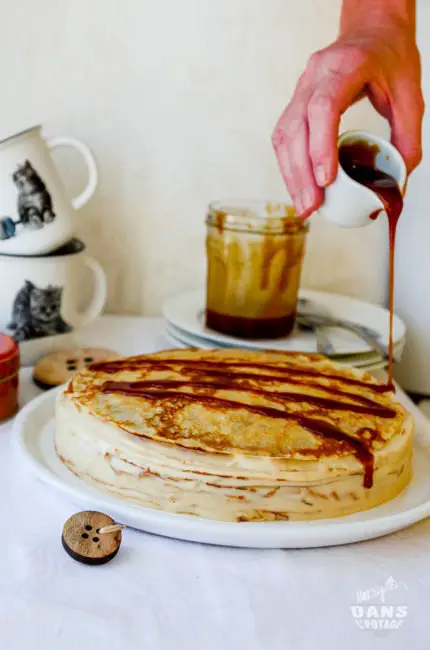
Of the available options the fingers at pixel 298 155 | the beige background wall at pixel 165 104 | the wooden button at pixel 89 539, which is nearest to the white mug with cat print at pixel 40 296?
the beige background wall at pixel 165 104

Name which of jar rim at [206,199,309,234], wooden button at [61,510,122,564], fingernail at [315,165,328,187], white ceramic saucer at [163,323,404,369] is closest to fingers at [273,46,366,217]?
fingernail at [315,165,328,187]

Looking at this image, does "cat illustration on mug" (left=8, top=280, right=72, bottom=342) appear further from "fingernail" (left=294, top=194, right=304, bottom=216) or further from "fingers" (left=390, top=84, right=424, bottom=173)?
"fingers" (left=390, top=84, right=424, bottom=173)

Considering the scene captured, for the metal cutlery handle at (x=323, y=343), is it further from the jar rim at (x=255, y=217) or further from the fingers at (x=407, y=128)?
the fingers at (x=407, y=128)

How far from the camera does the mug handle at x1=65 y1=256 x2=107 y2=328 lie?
120cm

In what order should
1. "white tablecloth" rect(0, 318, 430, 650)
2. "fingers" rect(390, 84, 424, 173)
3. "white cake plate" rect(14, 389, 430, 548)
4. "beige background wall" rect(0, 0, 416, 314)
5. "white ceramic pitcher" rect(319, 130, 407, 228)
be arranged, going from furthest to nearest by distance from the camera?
1. "beige background wall" rect(0, 0, 416, 314)
2. "fingers" rect(390, 84, 424, 173)
3. "white ceramic pitcher" rect(319, 130, 407, 228)
4. "white cake plate" rect(14, 389, 430, 548)
5. "white tablecloth" rect(0, 318, 430, 650)

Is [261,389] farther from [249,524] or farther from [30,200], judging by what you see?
[30,200]

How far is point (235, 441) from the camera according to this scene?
742mm

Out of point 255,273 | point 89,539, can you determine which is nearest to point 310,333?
point 255,273

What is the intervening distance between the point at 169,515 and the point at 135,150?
897 millimetres

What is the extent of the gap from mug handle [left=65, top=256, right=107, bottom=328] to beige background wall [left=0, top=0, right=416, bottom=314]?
0.79 feet

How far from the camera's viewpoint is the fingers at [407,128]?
1.00m

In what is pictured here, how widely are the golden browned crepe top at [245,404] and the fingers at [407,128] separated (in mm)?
320

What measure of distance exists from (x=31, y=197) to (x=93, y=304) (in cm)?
23

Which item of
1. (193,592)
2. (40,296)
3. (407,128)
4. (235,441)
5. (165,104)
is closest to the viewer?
(193,592)
